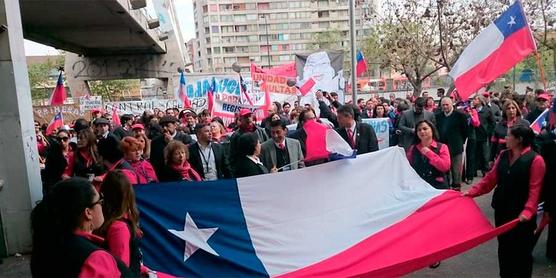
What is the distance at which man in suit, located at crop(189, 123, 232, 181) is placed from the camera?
19.9 feet

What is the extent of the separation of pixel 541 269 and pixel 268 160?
3.24 m

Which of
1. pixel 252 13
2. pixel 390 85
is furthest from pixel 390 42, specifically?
pixel 252 13

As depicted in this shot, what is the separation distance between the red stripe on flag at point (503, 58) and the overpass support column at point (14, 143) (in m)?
5.76

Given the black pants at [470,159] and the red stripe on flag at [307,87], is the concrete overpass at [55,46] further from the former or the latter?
the black pants at [470,159]

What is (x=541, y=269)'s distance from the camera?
5102 mm

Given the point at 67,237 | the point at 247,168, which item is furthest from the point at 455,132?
the point at 67,237

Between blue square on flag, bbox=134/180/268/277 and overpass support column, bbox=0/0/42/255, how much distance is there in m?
2.78

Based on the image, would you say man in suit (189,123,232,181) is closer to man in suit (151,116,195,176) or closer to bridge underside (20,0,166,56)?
man in suit (151,116,195,176)

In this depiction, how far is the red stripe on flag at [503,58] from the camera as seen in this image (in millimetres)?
5910

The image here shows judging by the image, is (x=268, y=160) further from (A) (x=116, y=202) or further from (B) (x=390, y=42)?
(B) (x=390, y=42)

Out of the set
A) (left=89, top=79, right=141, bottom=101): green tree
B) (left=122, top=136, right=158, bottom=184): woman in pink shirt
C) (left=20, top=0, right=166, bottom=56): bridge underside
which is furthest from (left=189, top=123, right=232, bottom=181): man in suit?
(left=89, top=79, right=141, bottom=101): green tree

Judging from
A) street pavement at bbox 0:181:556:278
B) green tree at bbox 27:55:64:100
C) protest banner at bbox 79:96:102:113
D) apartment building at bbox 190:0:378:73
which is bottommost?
street pavement at bbox 0:181:556:278

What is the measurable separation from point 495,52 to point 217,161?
3.74 metres

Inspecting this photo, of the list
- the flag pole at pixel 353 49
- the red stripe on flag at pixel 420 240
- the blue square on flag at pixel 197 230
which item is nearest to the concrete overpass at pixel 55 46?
the blue square on flag at pixel 197 230
